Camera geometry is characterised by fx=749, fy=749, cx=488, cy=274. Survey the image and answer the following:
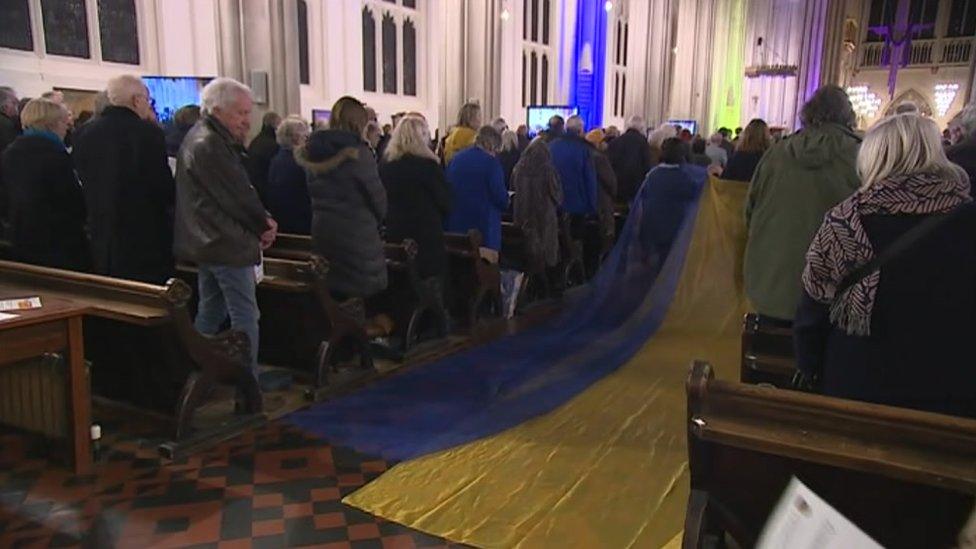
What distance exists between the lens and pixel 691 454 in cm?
189

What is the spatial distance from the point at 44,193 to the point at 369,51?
6772 mm

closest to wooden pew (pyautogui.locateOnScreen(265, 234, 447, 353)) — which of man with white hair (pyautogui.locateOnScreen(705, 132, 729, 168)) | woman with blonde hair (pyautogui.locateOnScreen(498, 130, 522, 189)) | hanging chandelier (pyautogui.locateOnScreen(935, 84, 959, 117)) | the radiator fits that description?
the radiator

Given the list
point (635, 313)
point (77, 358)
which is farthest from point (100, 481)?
point (635, 313)

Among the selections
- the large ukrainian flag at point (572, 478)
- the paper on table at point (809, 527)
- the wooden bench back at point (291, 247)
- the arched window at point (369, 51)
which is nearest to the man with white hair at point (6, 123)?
the wooden bench back at point (291, 247)

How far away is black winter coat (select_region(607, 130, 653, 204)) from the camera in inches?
298

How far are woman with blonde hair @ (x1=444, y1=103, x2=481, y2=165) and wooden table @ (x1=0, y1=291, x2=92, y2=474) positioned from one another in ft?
11.1

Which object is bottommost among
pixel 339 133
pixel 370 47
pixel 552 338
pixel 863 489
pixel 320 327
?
pixel 552 338

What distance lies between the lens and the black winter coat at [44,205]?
3.99 meters

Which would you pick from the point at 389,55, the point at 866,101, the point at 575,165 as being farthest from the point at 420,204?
the point at 866,101

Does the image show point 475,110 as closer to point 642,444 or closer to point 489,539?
point 642,444

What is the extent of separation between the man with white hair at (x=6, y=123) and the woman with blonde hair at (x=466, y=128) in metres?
2.99

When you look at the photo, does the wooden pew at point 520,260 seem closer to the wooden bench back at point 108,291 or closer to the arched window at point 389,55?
the wooden bench back at point 108,291

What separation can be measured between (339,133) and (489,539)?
7.70 ft

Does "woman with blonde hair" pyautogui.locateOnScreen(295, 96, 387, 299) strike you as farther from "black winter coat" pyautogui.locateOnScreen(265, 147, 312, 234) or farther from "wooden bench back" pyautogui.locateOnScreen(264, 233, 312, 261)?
"black winter coat" pyautogui.locateOnScreen(265, 147, 312, 234)
